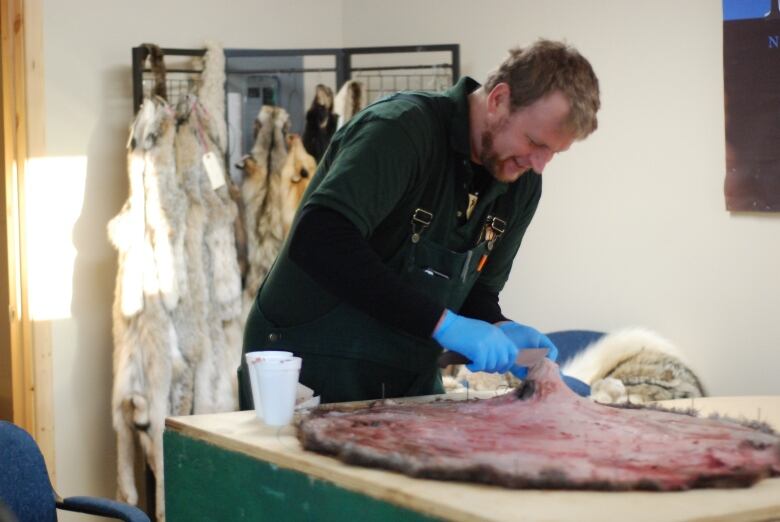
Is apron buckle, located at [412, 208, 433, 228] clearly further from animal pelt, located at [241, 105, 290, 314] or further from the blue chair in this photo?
animal pelt, located at [241, 105, 290, 314]

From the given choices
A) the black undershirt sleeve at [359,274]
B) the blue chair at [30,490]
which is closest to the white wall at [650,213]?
the black undershirt sleeve at [359,274]

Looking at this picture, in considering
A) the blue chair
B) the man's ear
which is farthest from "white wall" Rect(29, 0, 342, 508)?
the man's ear

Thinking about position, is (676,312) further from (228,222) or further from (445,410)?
(445,410)

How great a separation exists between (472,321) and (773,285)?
187 cm

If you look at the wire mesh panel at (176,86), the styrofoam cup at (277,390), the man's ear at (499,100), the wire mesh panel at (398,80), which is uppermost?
the wire mesh panel at (398,80)

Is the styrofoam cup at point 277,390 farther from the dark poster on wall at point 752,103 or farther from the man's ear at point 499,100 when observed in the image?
the dark poster on wall at point 752,103

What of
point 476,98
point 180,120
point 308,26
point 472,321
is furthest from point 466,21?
point 472,321

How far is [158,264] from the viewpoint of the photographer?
3.95m

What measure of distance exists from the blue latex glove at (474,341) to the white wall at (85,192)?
244cm

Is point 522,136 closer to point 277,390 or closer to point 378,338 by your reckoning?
point 378,338

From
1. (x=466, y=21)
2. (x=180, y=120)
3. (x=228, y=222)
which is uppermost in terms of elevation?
(x=466, y=21)

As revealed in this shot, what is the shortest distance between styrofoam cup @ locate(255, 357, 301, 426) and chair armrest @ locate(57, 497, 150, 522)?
3.22 ft

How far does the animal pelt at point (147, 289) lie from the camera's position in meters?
3.93

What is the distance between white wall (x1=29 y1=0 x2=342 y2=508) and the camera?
4098 mm
